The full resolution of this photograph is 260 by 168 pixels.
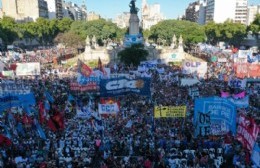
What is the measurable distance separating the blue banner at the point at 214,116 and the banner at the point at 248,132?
1.18 m

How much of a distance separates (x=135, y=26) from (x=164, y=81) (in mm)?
39364

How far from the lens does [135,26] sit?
75.5 m

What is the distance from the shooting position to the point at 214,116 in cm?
1802

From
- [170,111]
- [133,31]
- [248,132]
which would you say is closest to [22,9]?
[133,31]

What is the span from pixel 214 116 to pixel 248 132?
2958 millimetres

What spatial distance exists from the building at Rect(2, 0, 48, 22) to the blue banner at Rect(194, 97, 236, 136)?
354 ft

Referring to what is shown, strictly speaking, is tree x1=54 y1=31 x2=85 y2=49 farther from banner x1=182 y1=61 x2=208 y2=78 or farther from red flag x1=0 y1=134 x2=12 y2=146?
red flag x1=0 y1=134 x2=12 y2=146

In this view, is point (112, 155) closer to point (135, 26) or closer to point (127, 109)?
point (127, 109)

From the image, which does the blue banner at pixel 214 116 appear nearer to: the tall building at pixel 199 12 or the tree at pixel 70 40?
the tree at pixel 70 40

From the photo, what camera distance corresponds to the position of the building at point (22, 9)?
392 feet

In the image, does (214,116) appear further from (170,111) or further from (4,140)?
(4,140)

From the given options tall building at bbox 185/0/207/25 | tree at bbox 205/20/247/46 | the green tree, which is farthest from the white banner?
tall building at bbox 185/0/207/25

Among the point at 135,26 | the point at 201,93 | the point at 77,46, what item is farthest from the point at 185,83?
the point at 77,46

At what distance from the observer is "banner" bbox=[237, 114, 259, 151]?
14603 millimetres
